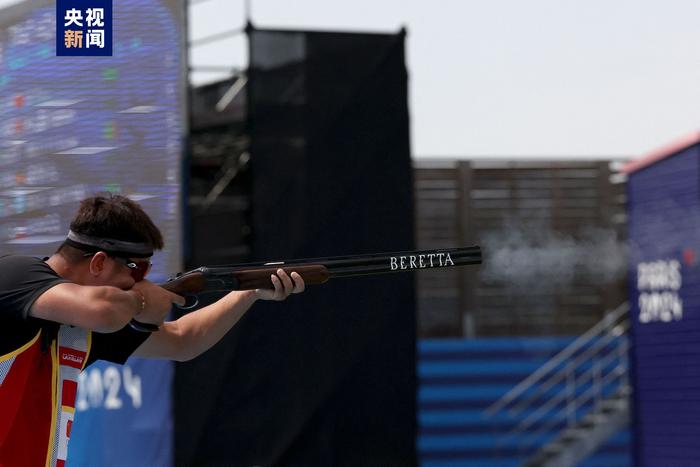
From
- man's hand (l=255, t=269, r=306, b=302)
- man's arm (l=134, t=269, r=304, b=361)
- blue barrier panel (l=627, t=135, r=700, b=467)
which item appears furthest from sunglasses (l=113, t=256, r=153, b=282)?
blue barrier panel (l=627, t=135, r=700, b=467)

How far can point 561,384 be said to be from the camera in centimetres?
1580

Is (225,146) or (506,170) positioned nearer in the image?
(225,146)

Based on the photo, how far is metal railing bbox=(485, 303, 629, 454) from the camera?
15367mm

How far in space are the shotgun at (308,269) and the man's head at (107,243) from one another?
1.24 feet

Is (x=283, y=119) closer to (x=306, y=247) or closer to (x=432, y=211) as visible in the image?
(x=306, y=247)

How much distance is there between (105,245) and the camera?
3551 millimetres

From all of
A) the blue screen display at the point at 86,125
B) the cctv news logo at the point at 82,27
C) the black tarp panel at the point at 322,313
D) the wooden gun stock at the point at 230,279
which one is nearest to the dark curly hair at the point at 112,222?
the wooden gun stock at the point at 230,279

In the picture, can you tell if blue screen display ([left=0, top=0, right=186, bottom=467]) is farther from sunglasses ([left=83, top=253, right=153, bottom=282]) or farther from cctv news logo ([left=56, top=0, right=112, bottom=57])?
sunglasses ([left=83, top=253, right=153, bottom=282])

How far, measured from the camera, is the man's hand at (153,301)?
3.70m

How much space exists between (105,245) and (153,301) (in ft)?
0.91

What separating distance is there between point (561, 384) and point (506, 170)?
2.89 meters

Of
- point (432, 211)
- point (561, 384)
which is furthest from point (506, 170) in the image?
point (561, 384)

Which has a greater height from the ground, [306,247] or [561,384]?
[306,247]

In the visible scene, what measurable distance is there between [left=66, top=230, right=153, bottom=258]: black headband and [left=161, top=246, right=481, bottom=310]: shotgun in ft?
1.29
